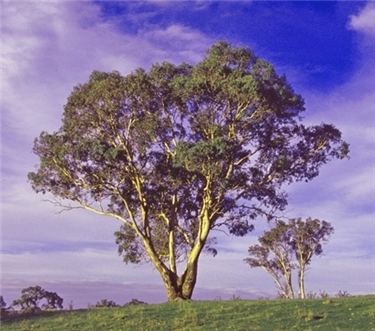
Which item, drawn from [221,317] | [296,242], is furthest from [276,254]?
[221,317]

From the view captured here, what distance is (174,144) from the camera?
37.0 meters

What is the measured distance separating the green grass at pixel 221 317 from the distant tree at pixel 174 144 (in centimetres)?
732

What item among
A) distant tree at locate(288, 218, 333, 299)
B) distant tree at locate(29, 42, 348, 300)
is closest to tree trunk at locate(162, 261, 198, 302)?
distant tree at locate(29, 42, 348, 300)

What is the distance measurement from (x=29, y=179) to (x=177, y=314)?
1505 centimetres

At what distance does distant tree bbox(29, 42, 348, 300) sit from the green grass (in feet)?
24.0

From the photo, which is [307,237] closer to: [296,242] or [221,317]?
[296,242]

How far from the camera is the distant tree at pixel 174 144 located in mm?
36000

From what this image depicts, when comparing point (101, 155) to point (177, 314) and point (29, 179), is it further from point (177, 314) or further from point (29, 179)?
point (177, 314)

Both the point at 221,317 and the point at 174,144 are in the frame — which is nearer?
the point at 221,317

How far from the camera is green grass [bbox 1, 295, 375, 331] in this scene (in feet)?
77.5

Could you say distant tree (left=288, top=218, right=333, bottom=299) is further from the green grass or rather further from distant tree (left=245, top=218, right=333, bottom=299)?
the green grass

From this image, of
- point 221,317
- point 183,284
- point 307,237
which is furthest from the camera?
point 307,237

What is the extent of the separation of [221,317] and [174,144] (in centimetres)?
1335

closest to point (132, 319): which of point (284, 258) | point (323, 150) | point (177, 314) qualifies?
point (177, 314)
